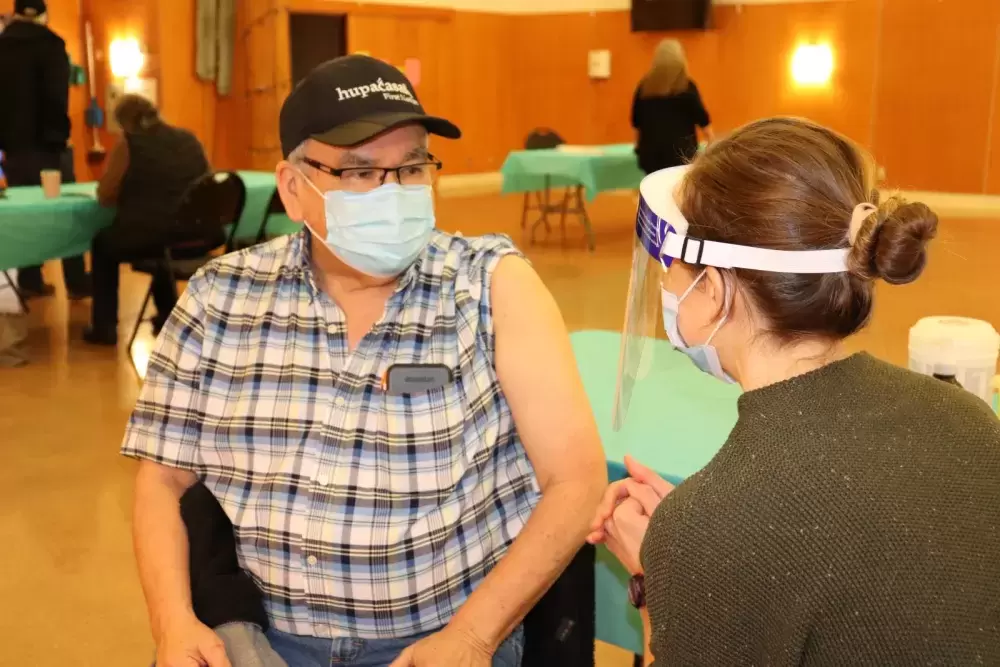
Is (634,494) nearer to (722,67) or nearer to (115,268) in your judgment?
(115,268)

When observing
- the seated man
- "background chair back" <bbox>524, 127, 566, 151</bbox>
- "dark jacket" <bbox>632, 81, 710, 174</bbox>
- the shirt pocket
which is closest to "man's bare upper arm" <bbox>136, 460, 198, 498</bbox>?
the seated man

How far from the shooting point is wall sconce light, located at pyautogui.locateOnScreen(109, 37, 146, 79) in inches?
381

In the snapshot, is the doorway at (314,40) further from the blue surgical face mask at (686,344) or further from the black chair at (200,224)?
the blue surgical face mask at (686,344)

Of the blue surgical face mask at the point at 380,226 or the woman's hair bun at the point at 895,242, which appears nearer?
the woman's hair bun at the point at 895,242

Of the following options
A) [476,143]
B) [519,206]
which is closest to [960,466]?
[519,206]

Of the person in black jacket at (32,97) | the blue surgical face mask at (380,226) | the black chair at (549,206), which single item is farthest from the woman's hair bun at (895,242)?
the black chair at (549,206)

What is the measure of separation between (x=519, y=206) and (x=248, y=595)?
369 inches

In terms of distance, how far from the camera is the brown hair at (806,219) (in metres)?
0.96

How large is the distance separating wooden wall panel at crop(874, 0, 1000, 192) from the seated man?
9.17 meters

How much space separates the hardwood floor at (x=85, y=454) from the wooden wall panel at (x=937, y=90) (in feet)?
10.1

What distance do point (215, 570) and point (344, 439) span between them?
0.98ft

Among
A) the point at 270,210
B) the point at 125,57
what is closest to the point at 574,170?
the point at 270,210

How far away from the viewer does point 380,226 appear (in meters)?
1.65

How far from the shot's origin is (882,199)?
1002mm
